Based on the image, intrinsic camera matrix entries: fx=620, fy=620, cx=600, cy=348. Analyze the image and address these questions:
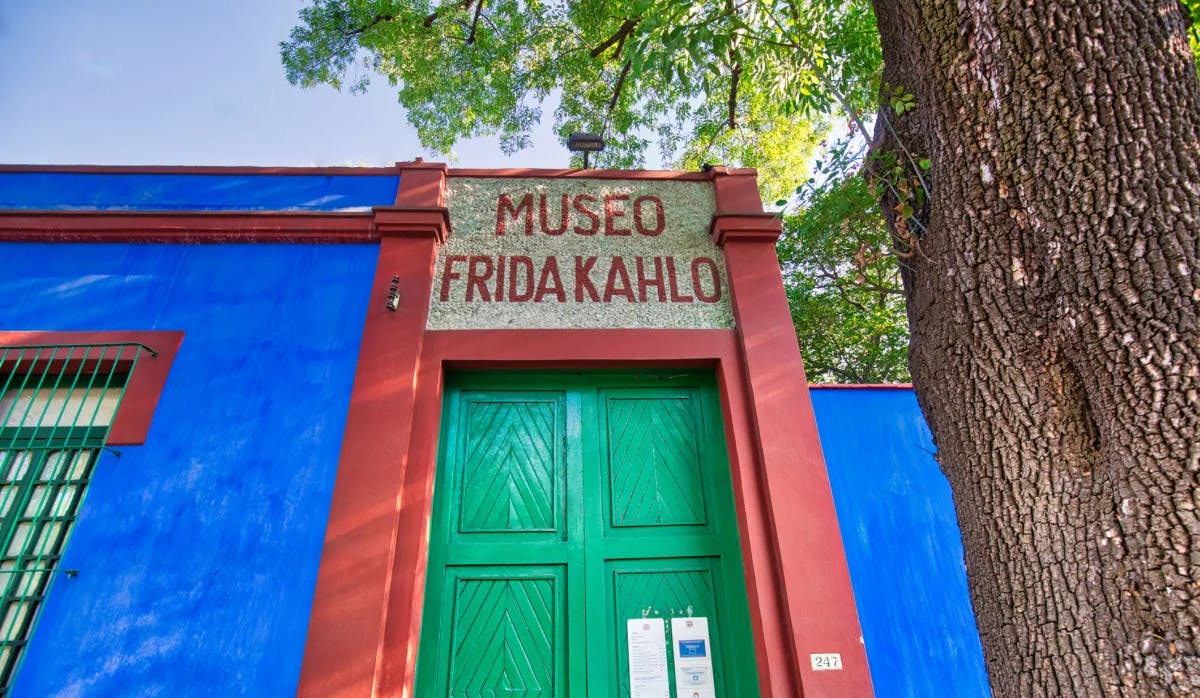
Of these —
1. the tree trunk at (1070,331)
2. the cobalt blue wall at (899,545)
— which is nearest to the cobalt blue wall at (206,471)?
the tree trunk at (1070,331)

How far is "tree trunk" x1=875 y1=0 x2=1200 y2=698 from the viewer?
181 centimetres

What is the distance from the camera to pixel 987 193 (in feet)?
8.02

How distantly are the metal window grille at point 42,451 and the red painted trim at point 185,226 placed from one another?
0.92 m

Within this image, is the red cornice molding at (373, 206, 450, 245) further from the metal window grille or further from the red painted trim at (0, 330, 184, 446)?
the metal window grille

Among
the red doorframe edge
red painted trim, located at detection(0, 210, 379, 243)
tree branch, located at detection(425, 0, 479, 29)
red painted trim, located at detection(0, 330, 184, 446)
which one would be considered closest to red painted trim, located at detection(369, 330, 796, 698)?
the red doorframe edge

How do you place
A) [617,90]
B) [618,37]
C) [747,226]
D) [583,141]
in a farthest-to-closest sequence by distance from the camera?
[617,90] < [618,37] < [583,141] < [747,226]

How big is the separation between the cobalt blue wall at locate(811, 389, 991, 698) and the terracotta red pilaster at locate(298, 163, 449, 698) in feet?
9.51

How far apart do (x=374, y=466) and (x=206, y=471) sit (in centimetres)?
95

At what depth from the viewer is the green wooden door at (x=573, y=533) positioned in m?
3.43

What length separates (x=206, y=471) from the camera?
353 centimetres

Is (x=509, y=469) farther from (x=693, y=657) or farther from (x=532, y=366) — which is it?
(x=693, y=657)

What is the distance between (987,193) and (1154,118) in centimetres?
53

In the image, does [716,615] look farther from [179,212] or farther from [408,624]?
[179,212]

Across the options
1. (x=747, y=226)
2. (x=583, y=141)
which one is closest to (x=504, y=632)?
(x=747, y=226)
